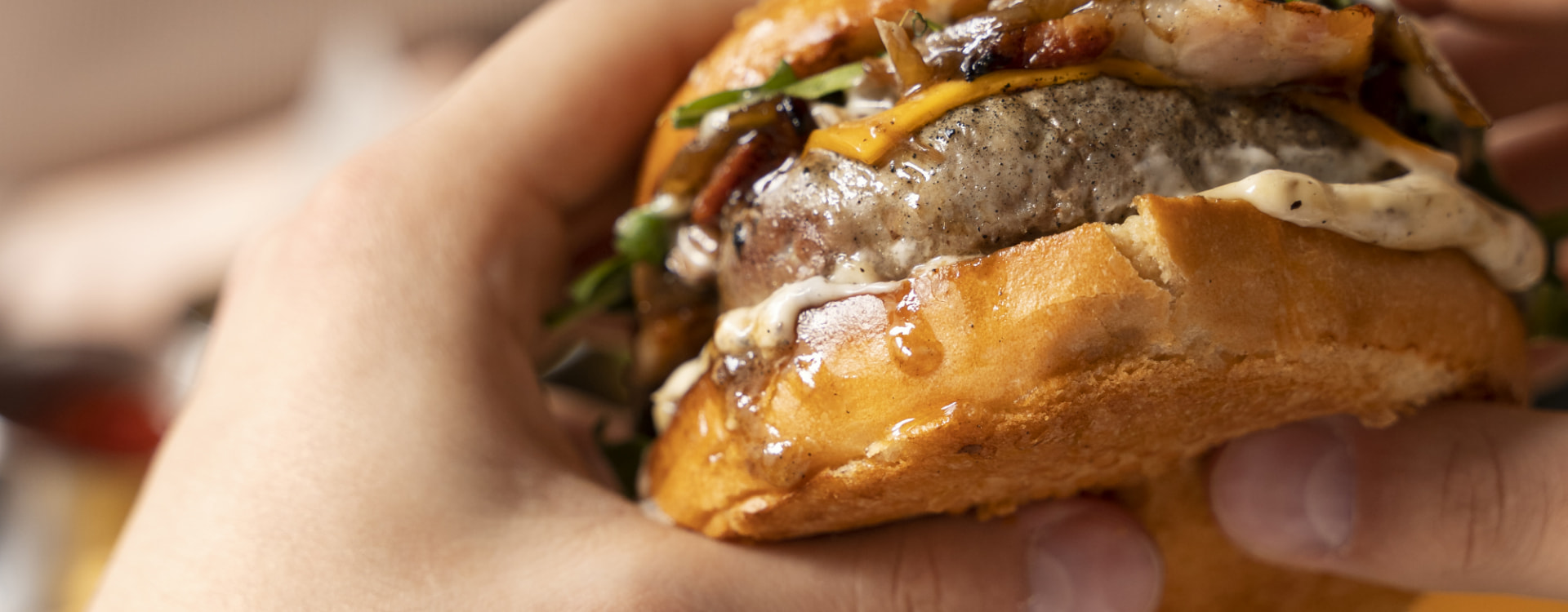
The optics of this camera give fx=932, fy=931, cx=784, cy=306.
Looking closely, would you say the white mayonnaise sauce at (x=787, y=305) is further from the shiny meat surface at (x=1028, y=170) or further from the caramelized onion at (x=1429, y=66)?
the caramelized onion at (x=1429, y=66)

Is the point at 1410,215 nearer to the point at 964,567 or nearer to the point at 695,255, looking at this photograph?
the point at 964,567

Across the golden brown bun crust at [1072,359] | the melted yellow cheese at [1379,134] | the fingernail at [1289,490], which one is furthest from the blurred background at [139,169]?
the melted yellow cheese at [1379,134]

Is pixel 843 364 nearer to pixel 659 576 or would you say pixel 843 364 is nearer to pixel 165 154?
pixel 659 576

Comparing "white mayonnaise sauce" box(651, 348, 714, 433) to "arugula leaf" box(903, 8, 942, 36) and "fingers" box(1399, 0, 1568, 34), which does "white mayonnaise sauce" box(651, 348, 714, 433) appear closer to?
"arugula leaf" box(903, 8, 942, 36)

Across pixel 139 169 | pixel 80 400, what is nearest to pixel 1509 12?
pixel 80 400

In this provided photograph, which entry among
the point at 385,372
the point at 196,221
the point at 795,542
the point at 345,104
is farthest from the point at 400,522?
the point at 196,221

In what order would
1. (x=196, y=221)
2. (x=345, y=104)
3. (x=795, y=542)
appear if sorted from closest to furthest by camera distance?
(x=795, y=542)
(x=345, y=104)
(x=196, y=221)

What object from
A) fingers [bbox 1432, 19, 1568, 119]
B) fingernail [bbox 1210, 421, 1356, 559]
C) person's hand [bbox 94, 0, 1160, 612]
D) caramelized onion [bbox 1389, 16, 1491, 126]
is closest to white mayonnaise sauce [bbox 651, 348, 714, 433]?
person's hand [bbox 94, 0, 1160, 612]

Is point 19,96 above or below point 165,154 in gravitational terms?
above
